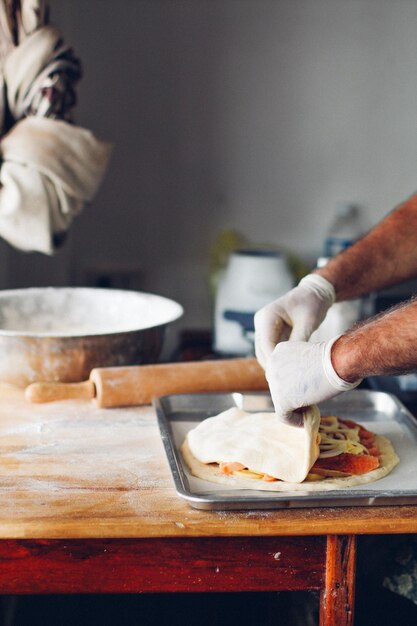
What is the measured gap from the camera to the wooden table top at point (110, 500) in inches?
43.1

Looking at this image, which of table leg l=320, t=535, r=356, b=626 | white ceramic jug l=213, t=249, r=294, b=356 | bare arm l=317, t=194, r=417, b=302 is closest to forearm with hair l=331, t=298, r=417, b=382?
table leg l=320, t=535, r=356, b=626

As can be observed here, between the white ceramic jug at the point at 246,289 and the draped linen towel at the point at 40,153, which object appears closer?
the draped linen towel at the point at 40,153

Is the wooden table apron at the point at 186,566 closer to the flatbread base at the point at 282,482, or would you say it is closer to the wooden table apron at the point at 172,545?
the wooden table apron at the point at 172,545

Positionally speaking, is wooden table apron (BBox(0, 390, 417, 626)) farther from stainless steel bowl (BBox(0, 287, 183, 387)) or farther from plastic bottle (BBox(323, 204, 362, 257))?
Result: plastic bottle (BBox(323, 204, 362, 257))

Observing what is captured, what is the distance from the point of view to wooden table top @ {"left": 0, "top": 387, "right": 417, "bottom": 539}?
3.59 feet

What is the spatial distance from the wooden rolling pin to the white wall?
1.13 m

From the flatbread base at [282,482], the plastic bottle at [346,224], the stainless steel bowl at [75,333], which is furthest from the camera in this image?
the plastic bottle at [346,224]

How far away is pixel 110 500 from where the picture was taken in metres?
1.17

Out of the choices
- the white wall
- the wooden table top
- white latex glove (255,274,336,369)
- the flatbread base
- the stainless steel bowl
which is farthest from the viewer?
the white wall

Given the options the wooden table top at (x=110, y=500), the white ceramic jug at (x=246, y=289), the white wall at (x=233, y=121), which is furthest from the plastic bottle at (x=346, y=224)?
the wooden table top at (x=110, y=500)

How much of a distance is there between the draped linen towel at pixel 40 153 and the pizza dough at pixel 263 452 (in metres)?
0.76

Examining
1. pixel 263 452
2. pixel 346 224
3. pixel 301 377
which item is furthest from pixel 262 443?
pixel 346 224

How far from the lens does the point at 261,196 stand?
2895 millimetres

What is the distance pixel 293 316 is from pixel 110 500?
58 centimetres
